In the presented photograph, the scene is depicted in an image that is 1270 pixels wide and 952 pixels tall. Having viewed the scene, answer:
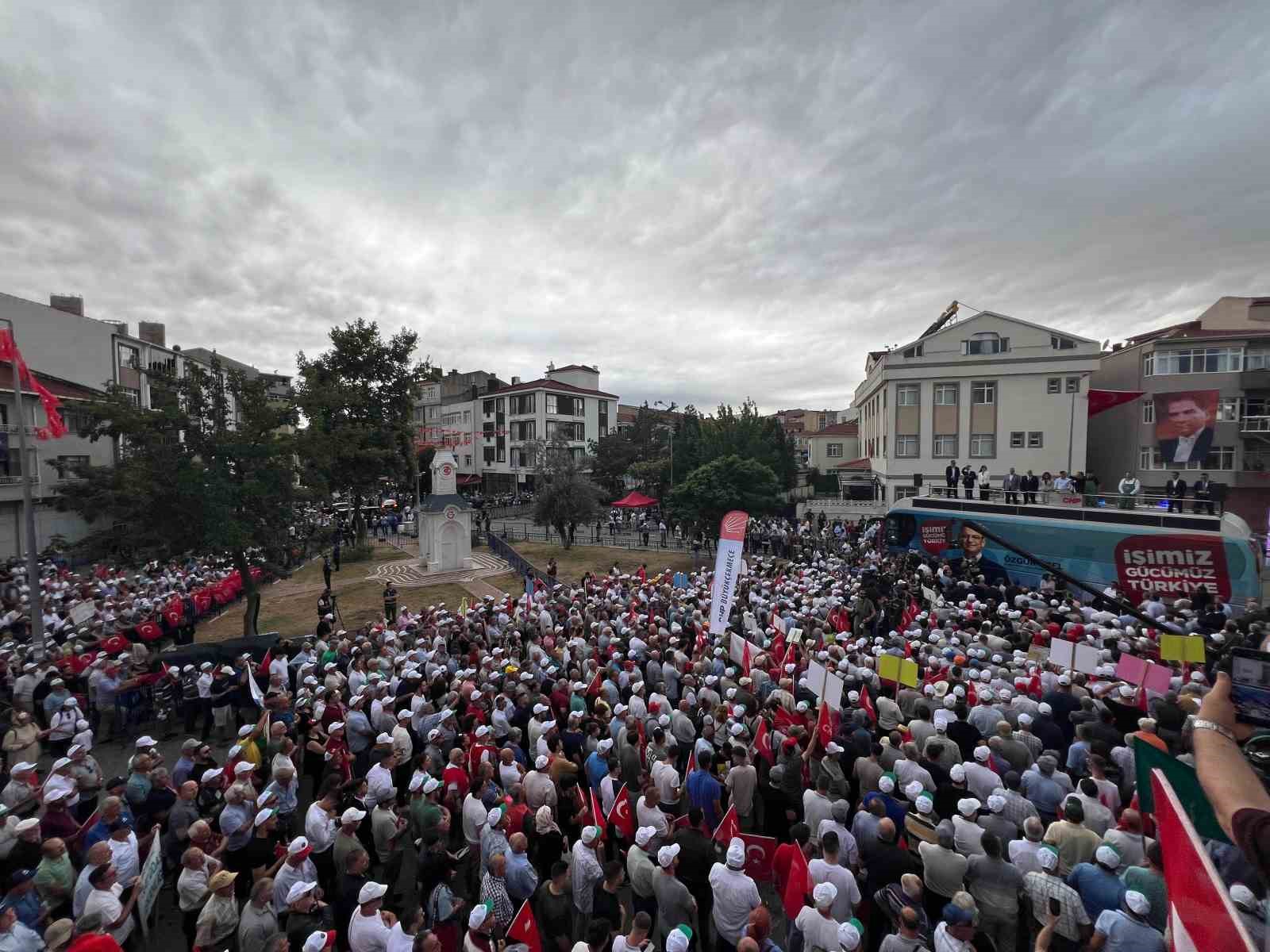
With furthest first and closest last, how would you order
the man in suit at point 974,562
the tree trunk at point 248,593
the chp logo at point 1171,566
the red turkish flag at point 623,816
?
1. the man in suit at point 974,562
2. the tree trunk at point 248,593
3. the chp logo at point 1171,566
4. the red turkish flag at point 623,816

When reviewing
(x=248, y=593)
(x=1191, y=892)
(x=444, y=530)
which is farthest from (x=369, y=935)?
(x=444, y=530)

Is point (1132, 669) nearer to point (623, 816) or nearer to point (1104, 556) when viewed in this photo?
point (623, 816)

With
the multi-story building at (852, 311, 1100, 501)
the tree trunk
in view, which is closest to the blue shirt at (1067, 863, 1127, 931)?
the tree trunk

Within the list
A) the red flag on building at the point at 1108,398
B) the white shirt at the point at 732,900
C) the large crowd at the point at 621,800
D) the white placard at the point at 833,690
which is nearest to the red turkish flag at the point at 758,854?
the large crowd at the point at 621,800

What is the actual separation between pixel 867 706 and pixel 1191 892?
684 centimetres

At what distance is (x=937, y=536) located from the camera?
2127 cm

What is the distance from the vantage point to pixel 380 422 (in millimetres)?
33906

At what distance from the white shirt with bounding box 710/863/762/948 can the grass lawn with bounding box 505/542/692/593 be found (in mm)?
19635

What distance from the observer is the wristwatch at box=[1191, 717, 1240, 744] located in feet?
8.10

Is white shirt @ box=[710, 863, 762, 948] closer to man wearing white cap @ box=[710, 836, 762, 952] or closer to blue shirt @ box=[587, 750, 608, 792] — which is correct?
man wearing white cap @ box=[710, 836, 762, 952]

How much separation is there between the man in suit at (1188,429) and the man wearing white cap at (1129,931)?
119 feet

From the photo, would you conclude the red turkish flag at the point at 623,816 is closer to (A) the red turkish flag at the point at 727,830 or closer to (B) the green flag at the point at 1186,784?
(A) the red turkish flag at the point at 727,830

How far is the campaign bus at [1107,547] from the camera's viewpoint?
15.5 metres

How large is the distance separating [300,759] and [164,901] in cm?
248
